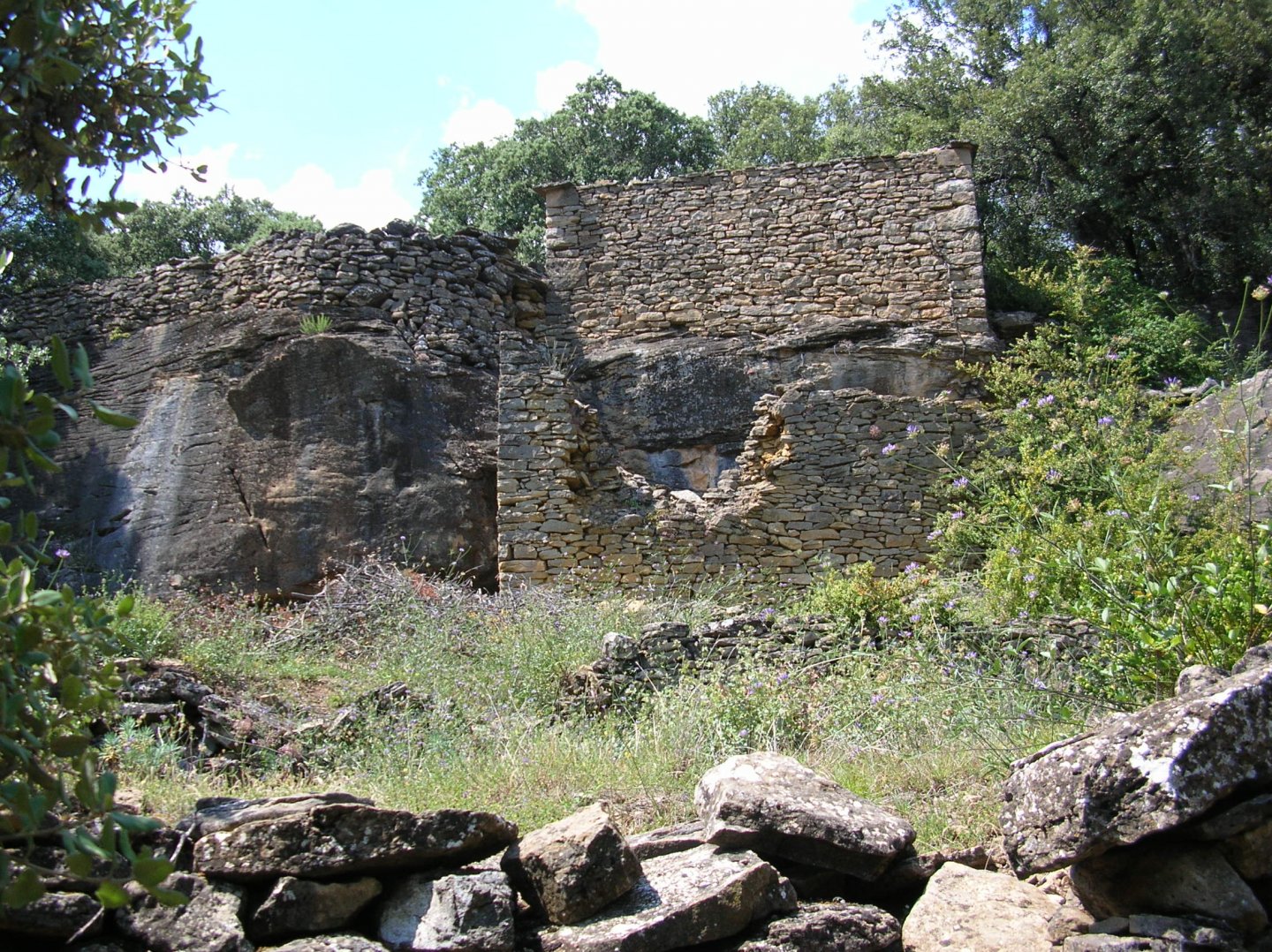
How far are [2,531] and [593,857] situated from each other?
2047 millimetres

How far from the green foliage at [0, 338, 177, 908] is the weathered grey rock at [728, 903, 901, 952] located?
195 cm

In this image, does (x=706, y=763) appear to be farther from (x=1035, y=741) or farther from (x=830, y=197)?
(x=830, y=197)

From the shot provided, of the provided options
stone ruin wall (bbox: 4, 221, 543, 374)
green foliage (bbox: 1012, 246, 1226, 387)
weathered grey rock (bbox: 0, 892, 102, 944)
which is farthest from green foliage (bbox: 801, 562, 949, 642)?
stone ruin wall (bbox: 4, 221, 543, 374)

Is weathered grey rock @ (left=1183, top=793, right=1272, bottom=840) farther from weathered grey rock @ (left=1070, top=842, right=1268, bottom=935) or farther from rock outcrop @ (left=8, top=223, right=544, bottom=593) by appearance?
rock outcrop @ (left=8, top=223, right=544, bottom=593)

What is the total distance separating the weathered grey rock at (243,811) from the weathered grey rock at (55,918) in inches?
16.6

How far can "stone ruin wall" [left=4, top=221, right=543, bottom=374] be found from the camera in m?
13.2

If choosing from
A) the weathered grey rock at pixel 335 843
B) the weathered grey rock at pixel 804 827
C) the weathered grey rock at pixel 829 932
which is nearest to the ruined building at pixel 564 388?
the weathered grey rock at pixel 804 827

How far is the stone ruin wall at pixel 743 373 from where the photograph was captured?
11.1 metres

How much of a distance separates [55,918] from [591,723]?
3.69m

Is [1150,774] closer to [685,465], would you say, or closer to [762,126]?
[685,465]

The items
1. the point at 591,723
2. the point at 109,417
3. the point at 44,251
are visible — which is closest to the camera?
the point at 109,417

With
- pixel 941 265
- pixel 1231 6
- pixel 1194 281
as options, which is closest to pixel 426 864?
pixel 941 265

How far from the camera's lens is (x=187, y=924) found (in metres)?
3.40

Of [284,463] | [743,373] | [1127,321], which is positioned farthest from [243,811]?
[1127,321]
